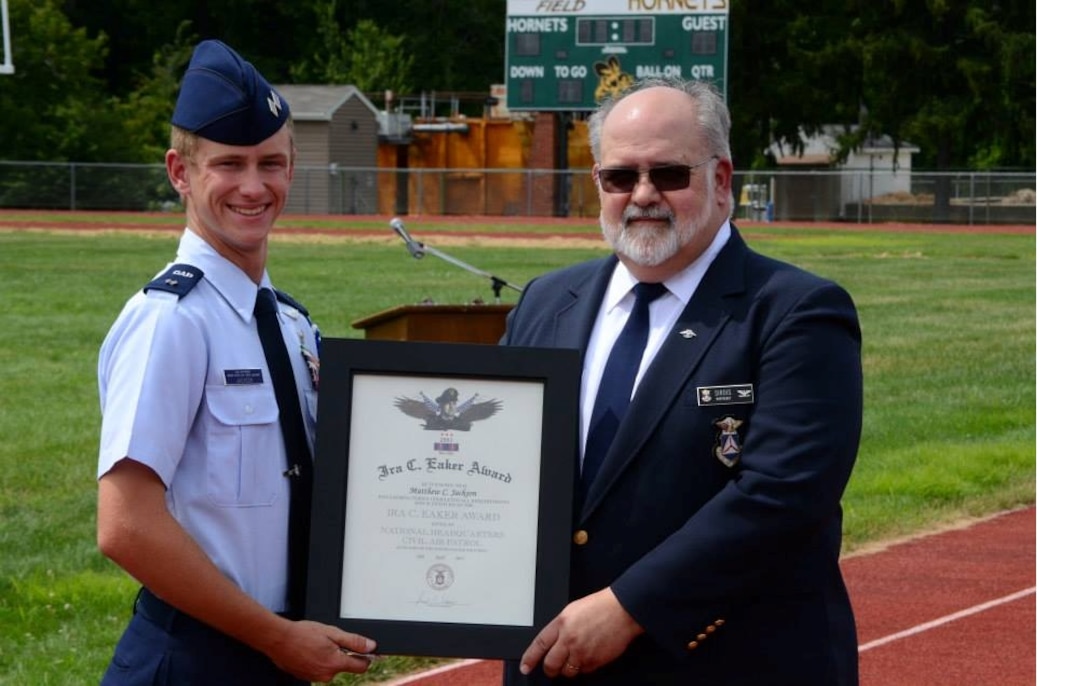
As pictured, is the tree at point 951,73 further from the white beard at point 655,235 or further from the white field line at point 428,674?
the white beard at point 655,235

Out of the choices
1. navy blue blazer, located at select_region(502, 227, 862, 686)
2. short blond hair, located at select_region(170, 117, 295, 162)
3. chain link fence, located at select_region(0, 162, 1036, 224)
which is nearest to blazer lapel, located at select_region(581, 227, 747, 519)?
navy blue blazer, located at select_region(502, 227, 862, 686)

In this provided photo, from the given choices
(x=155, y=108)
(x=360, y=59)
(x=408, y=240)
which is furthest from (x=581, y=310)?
(x=360, y=59)

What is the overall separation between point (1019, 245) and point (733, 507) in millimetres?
36269

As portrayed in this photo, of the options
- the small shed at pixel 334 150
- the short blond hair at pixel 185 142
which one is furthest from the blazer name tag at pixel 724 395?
the small shed at pixel 334 150

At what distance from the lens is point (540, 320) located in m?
3.71

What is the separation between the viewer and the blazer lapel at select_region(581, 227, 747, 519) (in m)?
3.38

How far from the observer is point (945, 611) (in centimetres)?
786

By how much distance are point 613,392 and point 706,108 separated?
603mm

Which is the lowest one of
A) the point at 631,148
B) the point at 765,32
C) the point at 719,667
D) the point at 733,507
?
the point at 719,667

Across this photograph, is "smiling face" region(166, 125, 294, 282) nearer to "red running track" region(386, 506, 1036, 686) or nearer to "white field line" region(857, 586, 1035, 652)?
"red running track" region(386, 506, 1036, 686)

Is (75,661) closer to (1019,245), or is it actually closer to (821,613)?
(821,613)

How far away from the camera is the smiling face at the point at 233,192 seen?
3416 millimetres

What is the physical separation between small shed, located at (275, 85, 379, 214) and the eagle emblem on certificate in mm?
52189

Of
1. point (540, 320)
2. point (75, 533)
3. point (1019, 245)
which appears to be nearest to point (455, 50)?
point (1019, 245)
